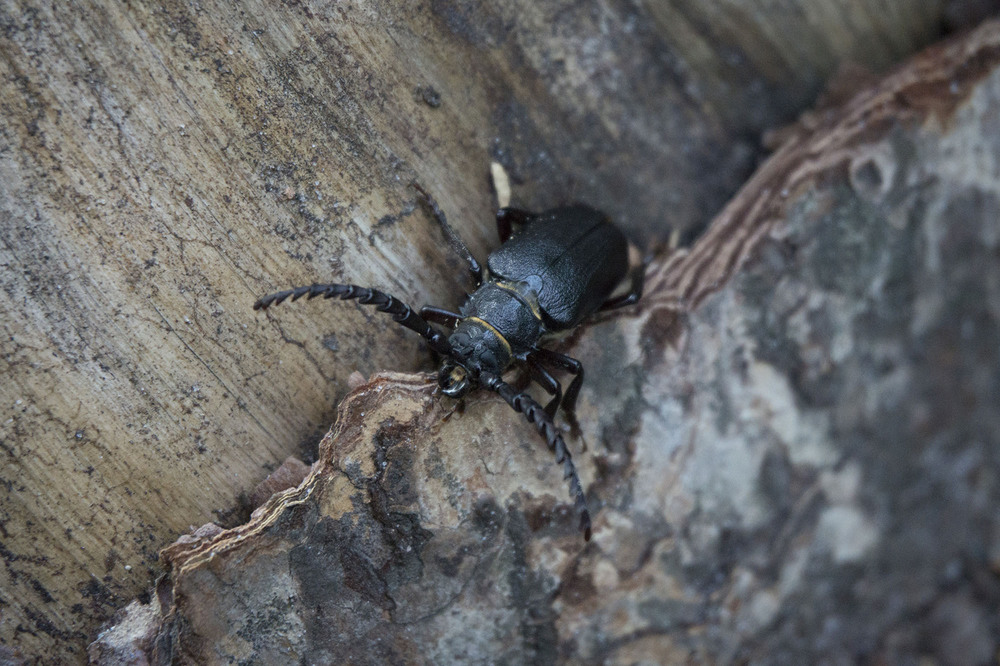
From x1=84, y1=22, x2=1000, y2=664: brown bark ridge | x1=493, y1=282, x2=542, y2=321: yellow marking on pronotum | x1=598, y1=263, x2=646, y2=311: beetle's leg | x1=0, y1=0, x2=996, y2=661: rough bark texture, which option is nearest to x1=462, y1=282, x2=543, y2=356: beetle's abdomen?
x1=493, y1=282, x2=542, y2=321: yellow marking on pronotum

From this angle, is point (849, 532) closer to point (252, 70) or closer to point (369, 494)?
point (369, 494)

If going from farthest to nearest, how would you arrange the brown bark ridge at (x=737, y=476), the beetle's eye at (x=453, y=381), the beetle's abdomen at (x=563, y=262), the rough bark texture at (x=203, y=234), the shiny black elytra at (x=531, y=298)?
1. the beetle's abdomen at (x=563, y=262)
2. the shiny black elytra at (x=531, y=298)
3. the beetle's eye at (x=453, y=381)
4. the brown bark ridge at (x=737, y=476)
5. the rough bark texture at (x=203, y=234)

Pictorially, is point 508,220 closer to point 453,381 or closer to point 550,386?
point 550,386

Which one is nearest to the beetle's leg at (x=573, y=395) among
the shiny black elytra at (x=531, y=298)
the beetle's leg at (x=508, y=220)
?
the shiny black elytra at (x=531, y=298)

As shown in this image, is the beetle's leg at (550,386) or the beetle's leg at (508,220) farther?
the beetle's leg at (508,220)

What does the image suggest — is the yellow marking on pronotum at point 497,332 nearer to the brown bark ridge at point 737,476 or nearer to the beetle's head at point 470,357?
the beetle's head at point 470,357

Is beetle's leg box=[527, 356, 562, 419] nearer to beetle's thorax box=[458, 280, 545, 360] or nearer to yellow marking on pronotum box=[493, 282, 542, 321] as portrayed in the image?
beetle's thorax box=[458, 280, 545, 360]

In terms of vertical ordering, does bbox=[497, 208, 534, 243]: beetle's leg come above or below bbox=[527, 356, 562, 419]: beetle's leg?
above

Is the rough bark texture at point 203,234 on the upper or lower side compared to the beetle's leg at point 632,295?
upper
